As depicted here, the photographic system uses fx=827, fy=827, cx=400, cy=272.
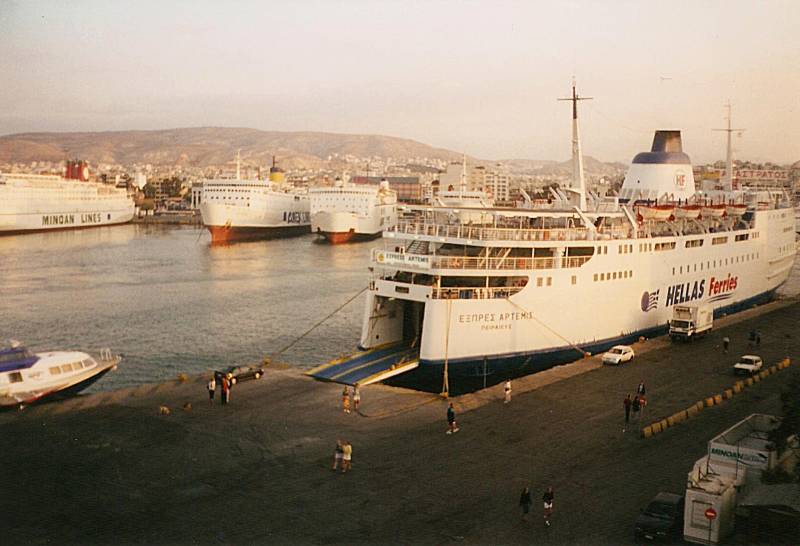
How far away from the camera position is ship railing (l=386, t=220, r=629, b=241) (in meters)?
22.1

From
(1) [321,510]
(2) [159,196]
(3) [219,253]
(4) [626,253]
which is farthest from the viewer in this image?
(2) [159,196]

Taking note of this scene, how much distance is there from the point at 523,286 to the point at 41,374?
11785mm

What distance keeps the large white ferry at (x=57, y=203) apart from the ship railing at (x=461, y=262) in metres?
69.9

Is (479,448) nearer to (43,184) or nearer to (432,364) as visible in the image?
(432,364)

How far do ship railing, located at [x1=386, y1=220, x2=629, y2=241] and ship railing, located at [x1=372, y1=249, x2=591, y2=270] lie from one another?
61 centimetres

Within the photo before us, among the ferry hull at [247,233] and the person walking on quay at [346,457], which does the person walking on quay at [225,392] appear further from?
Answer: the ferry hull at [247,233]

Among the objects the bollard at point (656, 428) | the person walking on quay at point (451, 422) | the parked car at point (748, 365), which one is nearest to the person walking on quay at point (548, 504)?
the person walking on quay at point (451, 422)

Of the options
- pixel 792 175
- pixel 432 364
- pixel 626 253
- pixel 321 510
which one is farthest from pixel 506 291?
pixel 792 175

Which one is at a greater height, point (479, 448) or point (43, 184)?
point (43, 184)

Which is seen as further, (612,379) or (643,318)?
(643,318)

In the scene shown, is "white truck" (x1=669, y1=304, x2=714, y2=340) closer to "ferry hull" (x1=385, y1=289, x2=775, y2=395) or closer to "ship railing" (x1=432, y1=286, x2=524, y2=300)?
"ferry hull" (x1=385, y1=289, x2=775, y2=395)

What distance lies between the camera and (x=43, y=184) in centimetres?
8944

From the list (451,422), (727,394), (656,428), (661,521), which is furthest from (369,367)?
(661,521)

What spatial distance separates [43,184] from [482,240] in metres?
79.5
